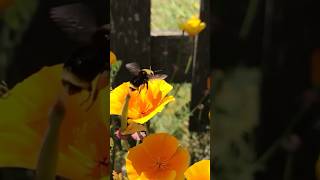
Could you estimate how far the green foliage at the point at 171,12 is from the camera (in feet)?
8.05

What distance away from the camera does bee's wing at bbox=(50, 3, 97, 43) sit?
2.56ft

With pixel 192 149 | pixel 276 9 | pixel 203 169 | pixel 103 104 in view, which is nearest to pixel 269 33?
pixel 276 9

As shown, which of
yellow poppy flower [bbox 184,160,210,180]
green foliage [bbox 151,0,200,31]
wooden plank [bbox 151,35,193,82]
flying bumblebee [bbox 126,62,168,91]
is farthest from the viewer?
green foliage [bbox 151,0,200,31]

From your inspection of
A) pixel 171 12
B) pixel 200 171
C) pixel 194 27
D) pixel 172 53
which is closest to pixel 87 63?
pixel 200 171

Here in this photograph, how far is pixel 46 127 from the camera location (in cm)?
82

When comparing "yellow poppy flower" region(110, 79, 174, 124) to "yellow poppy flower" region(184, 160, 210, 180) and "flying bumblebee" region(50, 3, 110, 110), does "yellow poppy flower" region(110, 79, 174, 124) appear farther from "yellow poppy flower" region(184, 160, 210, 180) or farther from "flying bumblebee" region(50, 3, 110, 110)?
"flying bumblebee" region(50, 3, 110, 110)

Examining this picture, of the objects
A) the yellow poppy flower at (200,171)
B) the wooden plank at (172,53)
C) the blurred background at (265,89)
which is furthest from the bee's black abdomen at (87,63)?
the wooden plank at (172,53)

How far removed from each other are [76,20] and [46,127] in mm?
149

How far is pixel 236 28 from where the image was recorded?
2.59ft

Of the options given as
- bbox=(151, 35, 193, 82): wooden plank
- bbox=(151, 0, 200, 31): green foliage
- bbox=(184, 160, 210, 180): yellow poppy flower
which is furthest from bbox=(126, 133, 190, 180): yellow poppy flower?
bbox=(151, 0, 200, 31): green foliage

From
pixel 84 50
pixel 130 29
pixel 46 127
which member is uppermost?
pixel 84 50

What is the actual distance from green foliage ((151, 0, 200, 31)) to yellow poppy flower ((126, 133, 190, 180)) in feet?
4.25

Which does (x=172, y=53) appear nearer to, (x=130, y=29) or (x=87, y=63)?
(x=130, y=29)

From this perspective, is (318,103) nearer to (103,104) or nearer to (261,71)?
(261,71)
